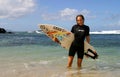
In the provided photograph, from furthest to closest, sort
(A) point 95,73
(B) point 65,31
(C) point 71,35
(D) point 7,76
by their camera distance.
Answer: (B) point 65,31 < (C) point 71,35 < (A) point 95,73 < (D) point 7,76

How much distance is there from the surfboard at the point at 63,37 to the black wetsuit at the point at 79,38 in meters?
0.29

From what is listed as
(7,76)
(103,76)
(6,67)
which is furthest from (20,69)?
(103,76)

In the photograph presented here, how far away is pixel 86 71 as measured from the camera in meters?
10.2

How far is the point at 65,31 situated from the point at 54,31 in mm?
552

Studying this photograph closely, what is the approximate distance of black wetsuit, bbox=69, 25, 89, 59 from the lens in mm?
9914

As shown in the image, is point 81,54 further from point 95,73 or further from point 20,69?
point 20,69

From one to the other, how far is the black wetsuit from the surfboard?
11.3 inches

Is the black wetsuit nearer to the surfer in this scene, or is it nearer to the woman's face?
the surfer

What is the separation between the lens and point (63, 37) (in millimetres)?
11141

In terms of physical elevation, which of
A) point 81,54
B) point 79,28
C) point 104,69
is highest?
point 79,28

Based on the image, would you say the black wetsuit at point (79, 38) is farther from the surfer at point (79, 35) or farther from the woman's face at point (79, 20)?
the woman's face at point (79, 20)

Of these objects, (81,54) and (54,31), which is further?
(54,31)

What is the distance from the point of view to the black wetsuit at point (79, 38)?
991cm

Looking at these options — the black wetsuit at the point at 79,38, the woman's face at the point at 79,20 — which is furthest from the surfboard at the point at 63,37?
the woman's face at the point at 79,20
